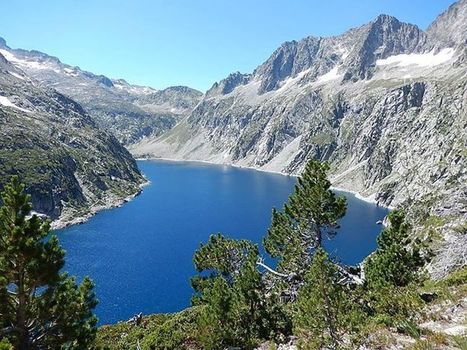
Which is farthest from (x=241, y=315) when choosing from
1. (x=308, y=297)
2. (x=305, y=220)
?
(x=305, y=220)

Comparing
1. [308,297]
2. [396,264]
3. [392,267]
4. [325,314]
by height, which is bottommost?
[392,267]

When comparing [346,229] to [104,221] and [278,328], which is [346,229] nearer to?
[104,221]

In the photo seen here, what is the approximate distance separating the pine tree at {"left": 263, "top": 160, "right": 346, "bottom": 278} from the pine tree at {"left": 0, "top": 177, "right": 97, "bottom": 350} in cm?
2420

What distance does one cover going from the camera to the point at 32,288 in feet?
68.3

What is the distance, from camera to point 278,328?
3312 centimetres

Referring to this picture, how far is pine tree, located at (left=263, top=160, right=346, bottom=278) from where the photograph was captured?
41.3m

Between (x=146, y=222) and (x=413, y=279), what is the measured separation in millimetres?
152978

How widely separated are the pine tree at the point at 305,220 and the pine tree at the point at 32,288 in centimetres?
2420

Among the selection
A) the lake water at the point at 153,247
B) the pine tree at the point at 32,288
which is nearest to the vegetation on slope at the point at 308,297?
the pine tree at the point at 32,288

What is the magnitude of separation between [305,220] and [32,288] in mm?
27997

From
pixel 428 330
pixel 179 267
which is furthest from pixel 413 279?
pixel 179 267

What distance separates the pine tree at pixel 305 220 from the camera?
4134 cm

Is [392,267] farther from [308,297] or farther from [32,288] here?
[32,288]

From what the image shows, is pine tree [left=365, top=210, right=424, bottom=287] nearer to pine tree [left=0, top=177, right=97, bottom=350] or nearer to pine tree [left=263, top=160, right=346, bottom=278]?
pine tree [left=263, top=160, right=346, bottom=278]
